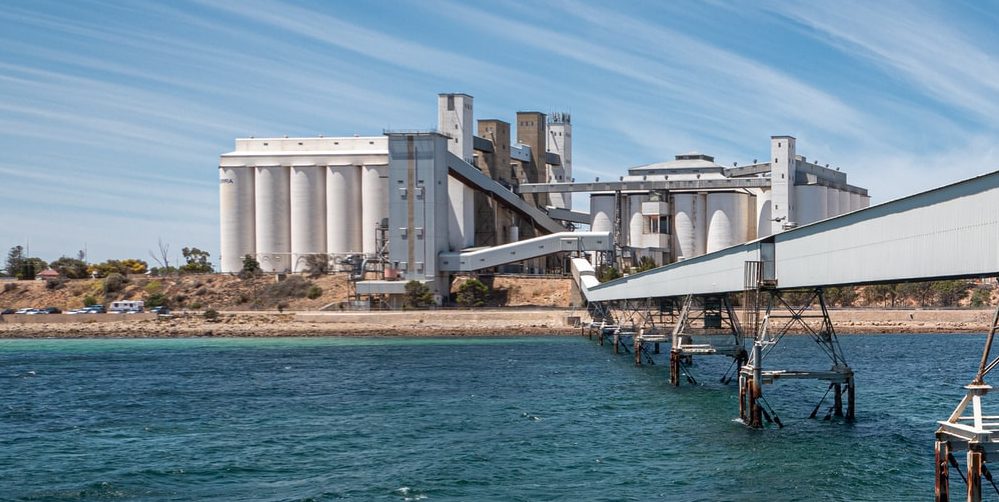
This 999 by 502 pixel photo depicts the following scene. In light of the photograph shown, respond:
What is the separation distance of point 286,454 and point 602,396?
20.2m

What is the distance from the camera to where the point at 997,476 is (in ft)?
100

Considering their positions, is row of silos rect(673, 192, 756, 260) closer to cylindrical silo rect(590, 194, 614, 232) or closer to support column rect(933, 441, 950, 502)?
cylindrical silo rect(590, 194, 614, 232)

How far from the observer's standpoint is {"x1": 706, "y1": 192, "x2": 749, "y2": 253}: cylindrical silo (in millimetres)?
149625

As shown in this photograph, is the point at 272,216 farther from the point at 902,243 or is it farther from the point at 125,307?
the point at 902,243

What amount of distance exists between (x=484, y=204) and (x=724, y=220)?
31619mm

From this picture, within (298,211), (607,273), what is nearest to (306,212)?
(298,211)

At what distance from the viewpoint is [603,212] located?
154 m

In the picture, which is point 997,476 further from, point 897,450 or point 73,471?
point 73,471

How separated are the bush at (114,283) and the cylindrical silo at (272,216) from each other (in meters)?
18.8

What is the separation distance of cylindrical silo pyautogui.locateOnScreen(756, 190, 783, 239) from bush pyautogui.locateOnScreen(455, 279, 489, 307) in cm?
3757

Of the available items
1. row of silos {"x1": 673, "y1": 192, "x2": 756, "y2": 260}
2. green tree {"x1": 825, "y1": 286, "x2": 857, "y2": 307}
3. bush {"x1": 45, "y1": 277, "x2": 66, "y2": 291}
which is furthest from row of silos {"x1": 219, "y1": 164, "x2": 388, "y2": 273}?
green tree {"x1": 825, "y1": 286, "x2": 857, "y2": 307}

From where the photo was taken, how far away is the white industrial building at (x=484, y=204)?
144 meters

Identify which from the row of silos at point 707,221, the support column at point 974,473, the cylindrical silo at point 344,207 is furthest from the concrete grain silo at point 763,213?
the support column at point 974,473

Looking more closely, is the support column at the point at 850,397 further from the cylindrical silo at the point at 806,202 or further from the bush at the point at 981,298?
the cylindrical silo at the point at 806,202
